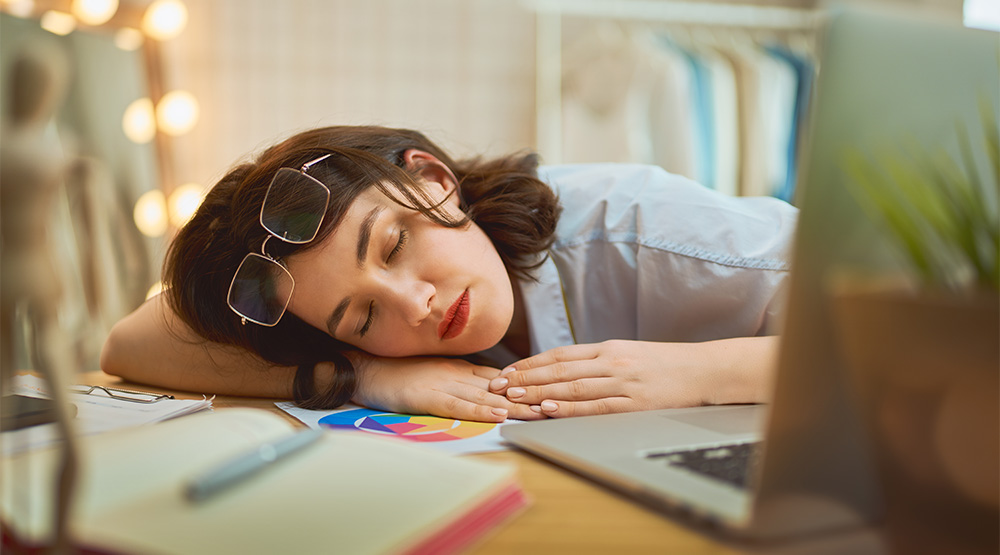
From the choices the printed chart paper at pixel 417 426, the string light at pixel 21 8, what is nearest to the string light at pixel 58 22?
the string light at pixel 21 8

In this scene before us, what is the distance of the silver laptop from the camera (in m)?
0.33

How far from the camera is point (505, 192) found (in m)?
1.05

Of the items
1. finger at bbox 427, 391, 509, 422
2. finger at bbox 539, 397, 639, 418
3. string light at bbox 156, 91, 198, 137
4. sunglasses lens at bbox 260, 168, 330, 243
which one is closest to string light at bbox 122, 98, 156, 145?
string light at bbox 156, 91, 198, 137

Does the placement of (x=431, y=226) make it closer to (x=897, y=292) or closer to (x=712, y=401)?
(x=712, y=401)

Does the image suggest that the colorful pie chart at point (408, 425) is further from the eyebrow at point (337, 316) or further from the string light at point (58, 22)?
the string light at point (58, 22)

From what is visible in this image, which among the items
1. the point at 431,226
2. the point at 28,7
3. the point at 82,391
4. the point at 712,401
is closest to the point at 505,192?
the point at 431,226

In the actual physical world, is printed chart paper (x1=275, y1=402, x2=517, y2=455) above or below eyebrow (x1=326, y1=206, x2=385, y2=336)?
below

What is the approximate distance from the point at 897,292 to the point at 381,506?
263 mm

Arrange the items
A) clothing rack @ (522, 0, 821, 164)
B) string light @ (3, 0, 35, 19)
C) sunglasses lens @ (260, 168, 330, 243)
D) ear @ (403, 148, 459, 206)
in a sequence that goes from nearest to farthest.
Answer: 1. sunglasses lens @ (260, 168, 330, 243)
2. ear @ (403, 148, 459, 206)
3. string light @ (3, 0, 35, 19)
4. clothing rack @ (522, 0, 821, 164)

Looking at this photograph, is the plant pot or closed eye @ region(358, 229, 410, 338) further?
closed eye @ region(358, 229, 410, 338)

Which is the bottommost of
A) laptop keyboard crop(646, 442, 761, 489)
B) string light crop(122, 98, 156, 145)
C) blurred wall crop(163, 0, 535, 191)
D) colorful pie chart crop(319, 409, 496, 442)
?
colorful pie chart crop(319, 409, 496, 442)

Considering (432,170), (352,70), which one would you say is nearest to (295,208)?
(432,170)

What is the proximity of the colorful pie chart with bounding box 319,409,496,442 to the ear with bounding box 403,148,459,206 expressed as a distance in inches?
13.5

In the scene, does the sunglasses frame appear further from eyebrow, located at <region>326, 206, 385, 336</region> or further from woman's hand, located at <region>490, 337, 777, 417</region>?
woman's hand, located at <region>490, 337, 777, 417</region>
